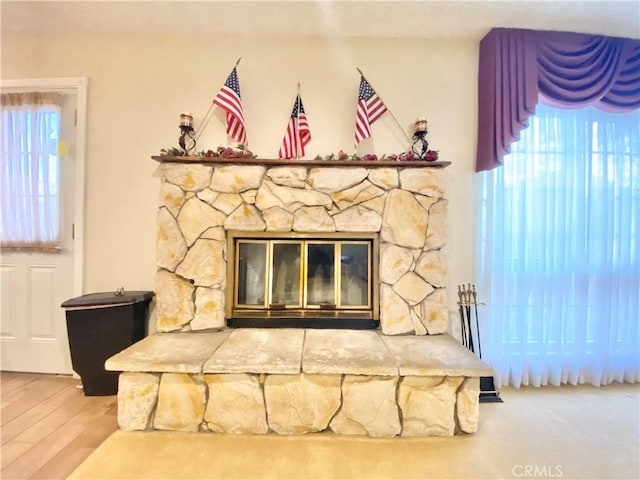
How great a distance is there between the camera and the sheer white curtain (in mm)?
2377

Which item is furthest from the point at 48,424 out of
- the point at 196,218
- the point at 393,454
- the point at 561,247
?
the point at 561,247

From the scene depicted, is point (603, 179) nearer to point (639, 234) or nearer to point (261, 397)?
point (639, 234)

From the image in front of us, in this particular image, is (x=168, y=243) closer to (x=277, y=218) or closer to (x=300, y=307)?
(x=277, y=218)

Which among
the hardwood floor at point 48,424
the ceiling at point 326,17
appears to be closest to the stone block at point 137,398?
the hardwood floor at point 48,424

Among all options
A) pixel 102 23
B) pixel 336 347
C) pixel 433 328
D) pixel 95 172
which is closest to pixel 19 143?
pixel 95 172

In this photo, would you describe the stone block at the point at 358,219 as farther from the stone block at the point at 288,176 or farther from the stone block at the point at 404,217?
the stone block at the point at 288,176

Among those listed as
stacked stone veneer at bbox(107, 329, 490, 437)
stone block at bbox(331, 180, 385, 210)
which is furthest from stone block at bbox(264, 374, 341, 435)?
stone block at bbox(331, 180, 385, 210)

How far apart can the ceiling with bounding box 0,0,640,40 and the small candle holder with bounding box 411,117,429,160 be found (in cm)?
69

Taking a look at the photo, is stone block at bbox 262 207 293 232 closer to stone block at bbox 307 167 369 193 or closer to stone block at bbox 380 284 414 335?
stone block at bbox 307 167 369 193

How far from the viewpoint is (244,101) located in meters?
2.43

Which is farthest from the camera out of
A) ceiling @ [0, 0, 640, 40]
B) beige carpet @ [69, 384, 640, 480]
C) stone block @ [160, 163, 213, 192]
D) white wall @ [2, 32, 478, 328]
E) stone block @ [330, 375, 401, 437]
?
white wall @ [2, 32, 478, 328]

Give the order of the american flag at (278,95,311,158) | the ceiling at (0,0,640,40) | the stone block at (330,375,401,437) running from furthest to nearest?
the american flag at (278,95,311,158) → the ceiling at (0,0,640,40) → the stone block at (330,375,401,437)

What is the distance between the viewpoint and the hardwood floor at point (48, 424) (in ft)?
5.19

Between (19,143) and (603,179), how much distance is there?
4419 mm
